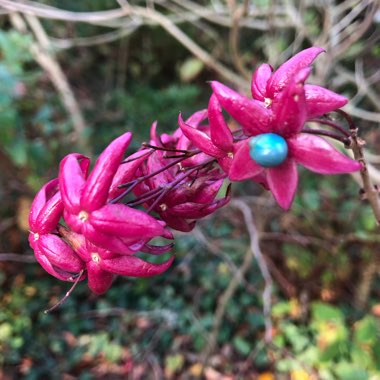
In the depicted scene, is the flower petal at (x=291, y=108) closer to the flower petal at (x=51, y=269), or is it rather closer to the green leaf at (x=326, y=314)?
the flower petal at (x=51, y=269)

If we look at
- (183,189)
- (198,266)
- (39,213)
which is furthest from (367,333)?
(39,213)

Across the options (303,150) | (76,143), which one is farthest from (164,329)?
(303,150)

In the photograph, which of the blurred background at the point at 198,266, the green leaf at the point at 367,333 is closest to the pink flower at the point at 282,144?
the blurred background at the point at 198,266

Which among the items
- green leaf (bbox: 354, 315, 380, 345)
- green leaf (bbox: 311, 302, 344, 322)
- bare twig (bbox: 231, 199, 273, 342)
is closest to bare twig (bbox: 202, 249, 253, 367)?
bare twig (bbox: 231, 199, 273, 342)

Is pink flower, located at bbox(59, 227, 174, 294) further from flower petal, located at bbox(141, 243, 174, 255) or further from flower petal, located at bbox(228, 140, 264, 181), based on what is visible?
flower petal, located at bbox(228, 140, 264, 181)

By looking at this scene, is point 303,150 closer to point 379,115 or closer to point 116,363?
point 379,115

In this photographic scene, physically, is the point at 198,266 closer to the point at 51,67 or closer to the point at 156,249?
the point at 51,67
